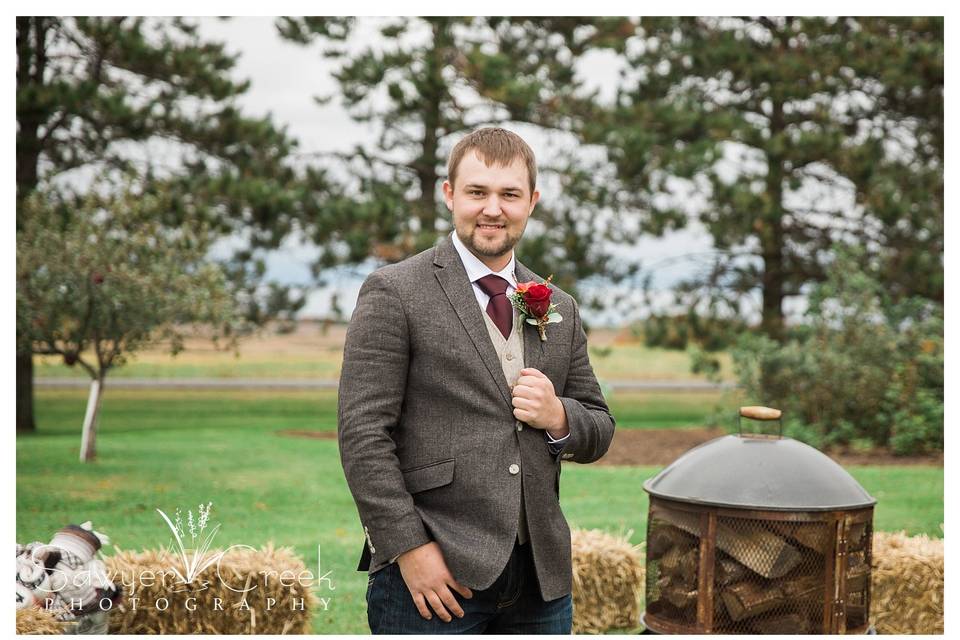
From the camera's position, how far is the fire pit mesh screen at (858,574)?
4.11m

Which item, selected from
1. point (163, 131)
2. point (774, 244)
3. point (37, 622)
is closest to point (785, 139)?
point (774, 244)

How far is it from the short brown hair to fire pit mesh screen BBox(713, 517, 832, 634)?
2123 mm

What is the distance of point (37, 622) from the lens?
13.8 feet

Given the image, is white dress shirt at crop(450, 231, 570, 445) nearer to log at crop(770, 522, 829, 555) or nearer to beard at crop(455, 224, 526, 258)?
beard at crop(455, 224, 526, 258)

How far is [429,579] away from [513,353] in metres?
0.63

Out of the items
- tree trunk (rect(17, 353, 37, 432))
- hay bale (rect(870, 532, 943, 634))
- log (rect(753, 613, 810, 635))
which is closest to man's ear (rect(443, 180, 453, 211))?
log (rect(753, 613, 810, 635))

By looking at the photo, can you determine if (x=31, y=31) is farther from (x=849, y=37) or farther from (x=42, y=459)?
(x=849, y=37)

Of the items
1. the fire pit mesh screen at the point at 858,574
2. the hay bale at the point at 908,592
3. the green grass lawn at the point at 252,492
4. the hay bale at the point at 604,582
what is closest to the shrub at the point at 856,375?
the green grass lawn at the point at 252,492

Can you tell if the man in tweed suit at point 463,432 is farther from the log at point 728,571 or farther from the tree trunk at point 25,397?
the tree trunk at point 25,397

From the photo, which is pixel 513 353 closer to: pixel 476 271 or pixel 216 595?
pixel 476 271

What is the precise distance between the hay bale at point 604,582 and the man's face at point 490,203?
10.3 feet

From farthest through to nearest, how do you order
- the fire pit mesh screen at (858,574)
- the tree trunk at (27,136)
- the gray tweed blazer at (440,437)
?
the tree trunk at (27,136) < the fire pit mesh screen at (858,574) < the gray tweed blazer at (440,437)

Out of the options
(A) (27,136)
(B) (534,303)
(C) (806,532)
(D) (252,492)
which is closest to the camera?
(B) (534,303)

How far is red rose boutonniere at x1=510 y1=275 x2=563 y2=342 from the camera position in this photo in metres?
2.61
